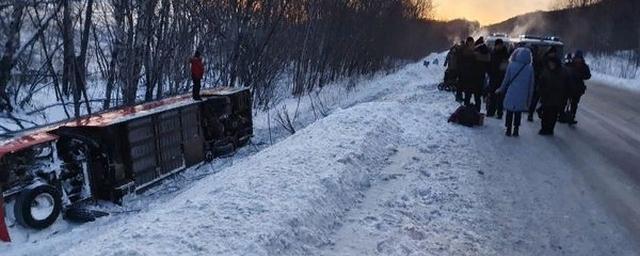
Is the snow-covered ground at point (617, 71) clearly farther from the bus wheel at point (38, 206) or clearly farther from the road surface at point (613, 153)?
the bus wheel at point (38, 206)

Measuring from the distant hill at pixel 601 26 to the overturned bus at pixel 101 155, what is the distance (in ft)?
139

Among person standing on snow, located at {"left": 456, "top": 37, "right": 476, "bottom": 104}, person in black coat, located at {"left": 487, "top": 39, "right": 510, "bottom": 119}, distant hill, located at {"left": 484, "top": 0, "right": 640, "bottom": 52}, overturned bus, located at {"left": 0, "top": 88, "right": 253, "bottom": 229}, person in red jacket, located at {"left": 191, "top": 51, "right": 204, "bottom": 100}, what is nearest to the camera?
overturned bus, located at {"left": 0, "top": 88, "right": 253, "bottom": 229}

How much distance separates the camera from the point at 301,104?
2427 centimetres

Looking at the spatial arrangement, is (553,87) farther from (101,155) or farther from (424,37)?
(424,37)

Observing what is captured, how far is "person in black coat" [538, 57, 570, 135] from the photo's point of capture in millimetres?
11625

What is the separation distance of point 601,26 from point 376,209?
59401 mm

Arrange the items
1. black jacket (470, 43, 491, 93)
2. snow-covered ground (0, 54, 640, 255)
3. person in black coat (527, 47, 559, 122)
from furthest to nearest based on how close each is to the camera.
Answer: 1. black jacket (470, 43, 491, 93)
2. person in black coat (527, 47, 559, 122)
3. snow-covered ground (0, 54, 640, 255)

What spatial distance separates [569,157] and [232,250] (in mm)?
6951

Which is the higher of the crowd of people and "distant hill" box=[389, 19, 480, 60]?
the crowd of people

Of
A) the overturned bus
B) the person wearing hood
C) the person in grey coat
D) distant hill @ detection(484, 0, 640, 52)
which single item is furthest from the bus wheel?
distant hill @ detection(484, 0, 640, 52)

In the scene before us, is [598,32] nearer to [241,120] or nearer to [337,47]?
[337,47]

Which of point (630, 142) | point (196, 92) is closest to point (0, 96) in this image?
point (196, 92)

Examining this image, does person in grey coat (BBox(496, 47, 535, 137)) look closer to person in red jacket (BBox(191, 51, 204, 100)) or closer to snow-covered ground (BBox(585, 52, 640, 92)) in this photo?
person in red jacket (BBox(191, 51, 204, 100))

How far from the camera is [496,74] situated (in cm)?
1352
